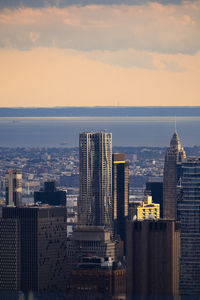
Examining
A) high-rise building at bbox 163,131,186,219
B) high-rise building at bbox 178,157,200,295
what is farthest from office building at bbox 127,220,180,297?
high-rise building at bbox 163,131,186,219

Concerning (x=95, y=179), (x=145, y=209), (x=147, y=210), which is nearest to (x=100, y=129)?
(x=95, y=179)

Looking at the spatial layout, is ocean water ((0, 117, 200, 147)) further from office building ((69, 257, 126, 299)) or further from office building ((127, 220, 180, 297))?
office building ((69, 257, 126, 299))

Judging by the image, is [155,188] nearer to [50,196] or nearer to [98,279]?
[50,196]

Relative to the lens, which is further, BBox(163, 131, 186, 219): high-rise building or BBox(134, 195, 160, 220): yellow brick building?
BBox(163, 131, 186, 219): high-rise building

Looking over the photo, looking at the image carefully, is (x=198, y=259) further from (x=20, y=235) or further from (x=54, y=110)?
(x=54, y=110)

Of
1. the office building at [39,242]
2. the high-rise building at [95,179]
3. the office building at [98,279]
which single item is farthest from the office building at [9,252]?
the high-rise building at [95,179]

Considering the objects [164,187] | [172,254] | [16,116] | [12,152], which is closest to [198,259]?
[172,254]
